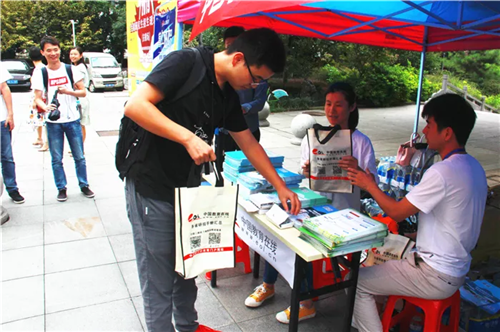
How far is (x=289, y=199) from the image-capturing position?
2.03 meters

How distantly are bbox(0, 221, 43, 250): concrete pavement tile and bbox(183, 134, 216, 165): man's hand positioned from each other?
2748mm

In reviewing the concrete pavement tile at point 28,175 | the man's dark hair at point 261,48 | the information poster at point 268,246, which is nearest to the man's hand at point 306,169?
the information poster at point 268,246

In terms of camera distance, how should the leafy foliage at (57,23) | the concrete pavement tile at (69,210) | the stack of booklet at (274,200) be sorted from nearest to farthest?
the stack of booklet at (274,200) → the concrete pavement tile at (69,210) → the leafy foliage at (57,23)

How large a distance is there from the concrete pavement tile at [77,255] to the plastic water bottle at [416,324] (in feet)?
7.67

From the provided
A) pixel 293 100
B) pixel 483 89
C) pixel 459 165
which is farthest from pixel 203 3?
pixel 483 89

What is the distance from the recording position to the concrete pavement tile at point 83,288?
262 centimetres

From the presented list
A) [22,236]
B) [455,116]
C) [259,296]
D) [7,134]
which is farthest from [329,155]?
[7,134]

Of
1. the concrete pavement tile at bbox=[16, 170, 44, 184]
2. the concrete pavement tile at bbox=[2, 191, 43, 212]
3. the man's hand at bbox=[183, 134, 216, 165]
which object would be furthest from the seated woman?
the concrete pavement tile at bbox=[16, 170, 44, 184]

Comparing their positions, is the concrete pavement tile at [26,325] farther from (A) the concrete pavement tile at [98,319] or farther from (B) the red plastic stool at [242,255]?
(B) the red plastic stool at [242,255]

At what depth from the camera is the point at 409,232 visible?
2.88m

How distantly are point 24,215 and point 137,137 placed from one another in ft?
10.2

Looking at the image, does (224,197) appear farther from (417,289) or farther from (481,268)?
(481,268)

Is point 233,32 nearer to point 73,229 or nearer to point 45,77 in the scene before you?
point 45,77

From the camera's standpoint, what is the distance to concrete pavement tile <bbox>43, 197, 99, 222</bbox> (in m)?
4.03
